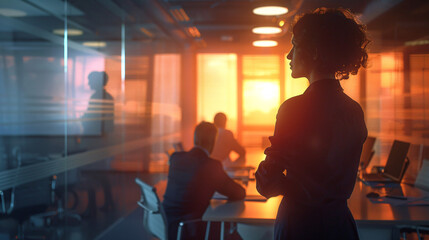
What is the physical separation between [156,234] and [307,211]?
2.25 m

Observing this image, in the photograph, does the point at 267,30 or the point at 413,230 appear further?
the point at 267,30

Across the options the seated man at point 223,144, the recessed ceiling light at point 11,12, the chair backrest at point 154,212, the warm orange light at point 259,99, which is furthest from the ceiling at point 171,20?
the seated man at point 223,144

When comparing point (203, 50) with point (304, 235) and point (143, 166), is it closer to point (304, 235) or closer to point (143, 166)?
point (143, 166)

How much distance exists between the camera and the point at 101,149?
491 cm

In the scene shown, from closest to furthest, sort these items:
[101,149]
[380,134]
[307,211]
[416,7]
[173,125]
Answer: [307,211], [101,149], [416,7], [380,134], [173,125]

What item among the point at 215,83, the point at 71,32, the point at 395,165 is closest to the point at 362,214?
the point at 395,165

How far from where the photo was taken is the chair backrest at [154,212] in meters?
3.02

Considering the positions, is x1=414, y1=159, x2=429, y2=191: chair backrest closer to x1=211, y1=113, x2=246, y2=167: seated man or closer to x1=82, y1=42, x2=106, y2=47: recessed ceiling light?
x1=211, y1=113, x2=246, y2=167: seated man

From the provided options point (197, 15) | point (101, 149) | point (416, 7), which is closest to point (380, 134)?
point (416, 7)

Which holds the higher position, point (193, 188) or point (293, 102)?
point (293, 102)

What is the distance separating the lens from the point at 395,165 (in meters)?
3.84

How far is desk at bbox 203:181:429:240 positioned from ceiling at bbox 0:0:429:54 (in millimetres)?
1872

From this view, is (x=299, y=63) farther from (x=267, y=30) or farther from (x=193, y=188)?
(x=267, y=30)

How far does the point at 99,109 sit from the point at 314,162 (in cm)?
386
